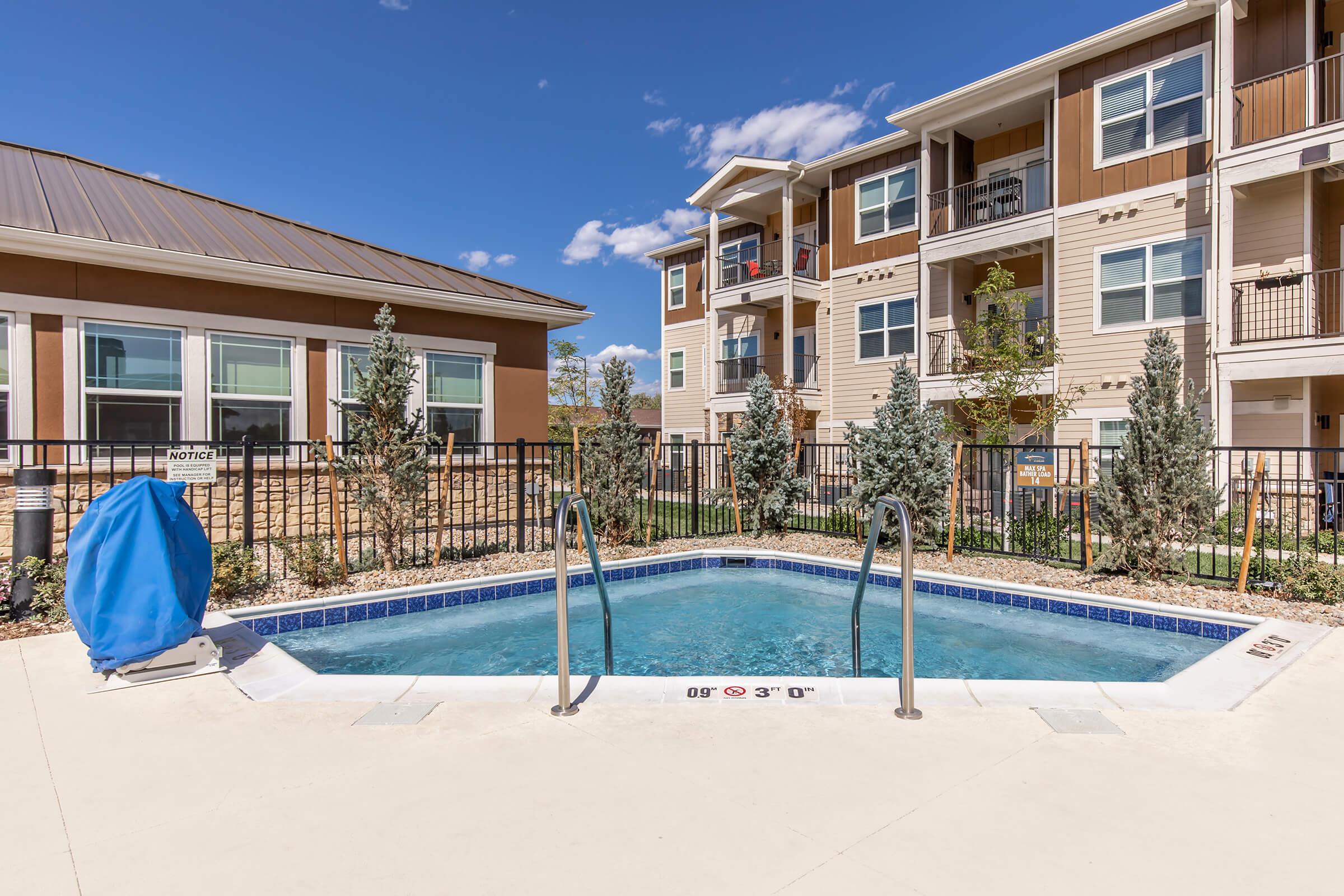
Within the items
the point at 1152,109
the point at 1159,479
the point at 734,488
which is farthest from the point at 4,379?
the point at 1152,109

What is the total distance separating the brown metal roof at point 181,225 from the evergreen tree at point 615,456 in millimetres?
4444

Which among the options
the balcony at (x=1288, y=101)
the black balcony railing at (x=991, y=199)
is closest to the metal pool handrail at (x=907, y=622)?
the balcony at (x=1288, y=101)

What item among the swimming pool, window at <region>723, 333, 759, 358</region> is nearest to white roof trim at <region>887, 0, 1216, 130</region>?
window at <region>723, 333, 759, 358</region>

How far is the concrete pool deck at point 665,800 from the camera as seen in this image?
2346mm

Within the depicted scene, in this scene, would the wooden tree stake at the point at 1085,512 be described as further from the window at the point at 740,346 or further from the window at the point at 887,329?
the window at the point at 740,346

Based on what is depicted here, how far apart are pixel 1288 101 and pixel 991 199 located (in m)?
5.37

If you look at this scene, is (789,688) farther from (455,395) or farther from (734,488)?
(455,395)

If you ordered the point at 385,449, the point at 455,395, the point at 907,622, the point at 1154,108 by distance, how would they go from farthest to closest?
the point at 1154,108 < the point at 455,395 < the point at 385,449 < the point at 907,622

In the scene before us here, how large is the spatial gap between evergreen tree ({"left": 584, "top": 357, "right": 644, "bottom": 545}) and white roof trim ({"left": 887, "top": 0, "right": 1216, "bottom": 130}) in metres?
11.2

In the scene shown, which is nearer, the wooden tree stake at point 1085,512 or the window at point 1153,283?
the wooden tree stake at point 1085,512

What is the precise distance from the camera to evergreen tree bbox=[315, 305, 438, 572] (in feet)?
26.2

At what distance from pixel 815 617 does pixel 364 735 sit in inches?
209

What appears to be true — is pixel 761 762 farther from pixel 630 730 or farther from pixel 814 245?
pixel 814 245

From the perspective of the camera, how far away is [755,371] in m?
21.7
